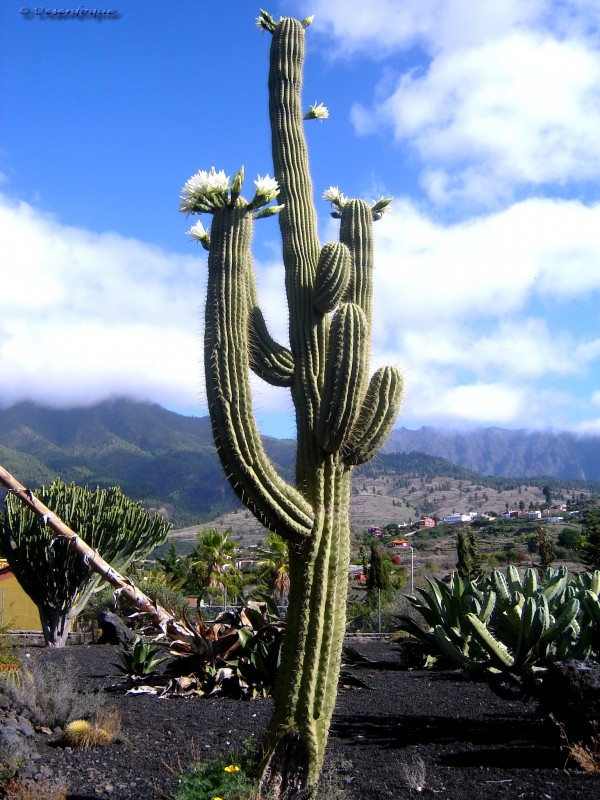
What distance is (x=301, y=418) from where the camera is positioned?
5.41 m

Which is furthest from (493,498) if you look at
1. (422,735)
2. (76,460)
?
(422,735)

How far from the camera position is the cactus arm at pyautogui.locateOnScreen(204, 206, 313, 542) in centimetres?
467

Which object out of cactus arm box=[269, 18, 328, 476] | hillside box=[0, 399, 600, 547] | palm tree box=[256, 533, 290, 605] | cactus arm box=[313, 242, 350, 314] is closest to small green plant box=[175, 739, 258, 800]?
cactus arm box=[269, 18, 328, 476]

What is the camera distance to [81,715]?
6758 mm

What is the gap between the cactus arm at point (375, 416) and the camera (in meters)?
5.31

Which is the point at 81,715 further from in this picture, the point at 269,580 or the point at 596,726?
the point at 269,580

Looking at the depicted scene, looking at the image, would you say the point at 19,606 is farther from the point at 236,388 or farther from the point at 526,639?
the point at 236,388

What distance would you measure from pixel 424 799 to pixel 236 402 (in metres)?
2.82

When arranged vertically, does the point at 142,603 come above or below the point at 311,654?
below

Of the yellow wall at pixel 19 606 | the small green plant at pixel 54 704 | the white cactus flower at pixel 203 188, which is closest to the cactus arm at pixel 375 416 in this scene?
the white cactus flower at pixel 203 188

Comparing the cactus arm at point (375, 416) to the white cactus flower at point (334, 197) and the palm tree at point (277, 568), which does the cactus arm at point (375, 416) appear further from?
the palm tree at point (277, 568)

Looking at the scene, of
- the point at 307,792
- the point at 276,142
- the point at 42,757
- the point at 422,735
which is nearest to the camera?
the point at 307,792

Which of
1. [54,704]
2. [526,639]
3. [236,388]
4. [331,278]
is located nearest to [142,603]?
[54,704]

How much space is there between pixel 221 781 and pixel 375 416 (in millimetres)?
2658
